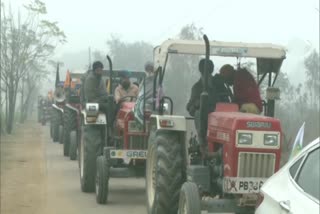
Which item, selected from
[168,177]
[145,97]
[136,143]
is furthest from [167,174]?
[136,143]

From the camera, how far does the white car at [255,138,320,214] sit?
4.33m

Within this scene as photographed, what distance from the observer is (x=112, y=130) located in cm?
1179

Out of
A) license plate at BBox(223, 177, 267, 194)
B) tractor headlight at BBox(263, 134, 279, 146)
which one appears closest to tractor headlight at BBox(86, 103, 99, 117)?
license plate at BBox(223, 177, 267, 194)

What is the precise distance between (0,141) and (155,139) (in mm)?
18724

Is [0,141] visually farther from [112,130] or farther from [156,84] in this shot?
[156,84]

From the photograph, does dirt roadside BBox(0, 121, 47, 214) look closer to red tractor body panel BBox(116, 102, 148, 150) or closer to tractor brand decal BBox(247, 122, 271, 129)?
red tractor body panel BBox(116, 102, 148, 150)

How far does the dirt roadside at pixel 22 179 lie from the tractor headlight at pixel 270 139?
4.23 metres

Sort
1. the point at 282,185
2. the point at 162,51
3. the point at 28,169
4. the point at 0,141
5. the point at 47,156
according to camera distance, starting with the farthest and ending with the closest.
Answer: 1. the point at 0,141
2. the point at 47,156
3. the point at 28,169
4. the point at 162,51
5. the point at 282,185

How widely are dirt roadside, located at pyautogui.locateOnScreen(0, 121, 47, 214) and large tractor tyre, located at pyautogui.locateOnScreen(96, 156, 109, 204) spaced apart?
0.88 m

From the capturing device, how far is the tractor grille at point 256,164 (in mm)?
7227

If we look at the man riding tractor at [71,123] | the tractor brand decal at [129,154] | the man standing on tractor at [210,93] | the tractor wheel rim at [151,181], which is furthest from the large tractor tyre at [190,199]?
the man riding tractor at [71,123]

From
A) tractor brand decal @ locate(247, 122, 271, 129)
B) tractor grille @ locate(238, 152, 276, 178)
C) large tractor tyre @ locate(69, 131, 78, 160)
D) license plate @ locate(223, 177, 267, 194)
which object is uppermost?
tractor brand decal @ locate(247, 122, 271, 129)

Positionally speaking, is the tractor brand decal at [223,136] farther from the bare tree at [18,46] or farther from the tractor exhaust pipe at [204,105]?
the bare tree at [18,46]

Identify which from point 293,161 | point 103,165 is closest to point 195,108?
point 103,165
